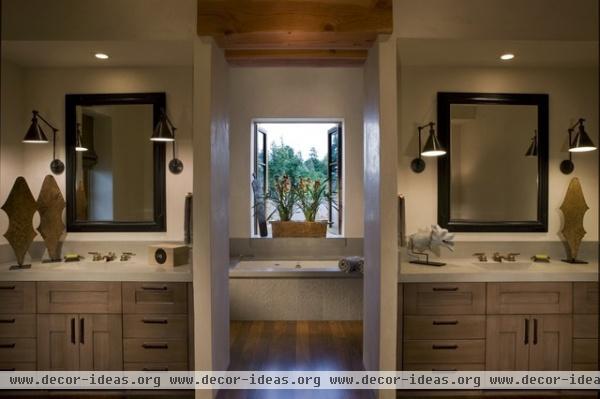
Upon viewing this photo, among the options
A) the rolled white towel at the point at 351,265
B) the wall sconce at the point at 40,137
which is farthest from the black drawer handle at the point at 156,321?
the rolled white towel at the point at 351,265

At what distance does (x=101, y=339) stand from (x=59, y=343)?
0.28 meters

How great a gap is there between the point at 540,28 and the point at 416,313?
1.91 m

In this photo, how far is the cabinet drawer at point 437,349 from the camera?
2.28 metres

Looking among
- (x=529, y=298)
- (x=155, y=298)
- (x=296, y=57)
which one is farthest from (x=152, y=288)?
(x=529, y=298)

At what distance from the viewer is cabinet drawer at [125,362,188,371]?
2.29 m

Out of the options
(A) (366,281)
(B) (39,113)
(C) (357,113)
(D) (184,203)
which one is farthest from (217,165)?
(C) (357,113)

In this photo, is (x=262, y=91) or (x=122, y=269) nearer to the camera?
(x=122, y=269)

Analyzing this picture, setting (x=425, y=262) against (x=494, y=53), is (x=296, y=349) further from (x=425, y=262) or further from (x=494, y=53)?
(x=494, y=53)

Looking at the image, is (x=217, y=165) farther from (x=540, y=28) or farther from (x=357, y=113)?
(x=357, y=113)

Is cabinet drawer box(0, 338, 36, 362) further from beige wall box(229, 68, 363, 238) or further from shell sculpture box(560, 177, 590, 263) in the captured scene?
shell sculpture box(560, 177, 590, 263)

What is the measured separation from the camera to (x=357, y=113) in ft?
14.1

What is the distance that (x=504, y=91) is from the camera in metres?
2.89

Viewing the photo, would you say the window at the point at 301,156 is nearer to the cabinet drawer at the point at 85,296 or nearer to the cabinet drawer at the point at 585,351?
the cabinet drawer at the point at 85,296

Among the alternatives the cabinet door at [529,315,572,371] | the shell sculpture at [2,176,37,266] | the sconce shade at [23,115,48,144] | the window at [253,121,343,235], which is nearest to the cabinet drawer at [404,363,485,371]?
the cabinet door at [529,315,572,371]
